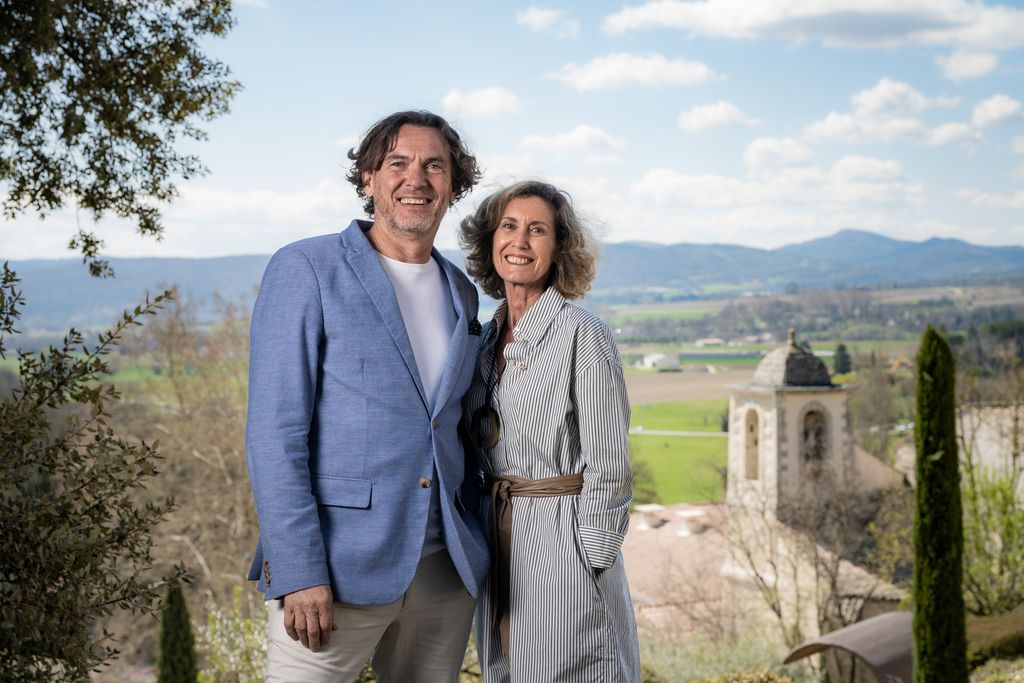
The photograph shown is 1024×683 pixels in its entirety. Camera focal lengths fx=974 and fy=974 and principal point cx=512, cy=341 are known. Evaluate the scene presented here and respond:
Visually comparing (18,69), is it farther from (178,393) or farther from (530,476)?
(178,393)

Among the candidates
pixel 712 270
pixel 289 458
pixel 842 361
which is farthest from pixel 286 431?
pixel 712 270

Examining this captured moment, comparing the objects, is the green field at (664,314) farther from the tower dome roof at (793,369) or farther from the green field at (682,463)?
the tower dome roof at (793,369)

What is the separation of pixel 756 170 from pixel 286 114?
2667cm

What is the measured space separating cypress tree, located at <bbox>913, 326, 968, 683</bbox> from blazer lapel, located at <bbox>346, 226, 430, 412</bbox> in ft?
27.8

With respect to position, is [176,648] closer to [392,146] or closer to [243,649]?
[243,649]

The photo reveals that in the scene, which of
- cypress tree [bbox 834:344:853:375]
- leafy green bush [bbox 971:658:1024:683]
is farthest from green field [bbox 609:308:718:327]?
leafy green bush [bbox 971:658:1024:683]

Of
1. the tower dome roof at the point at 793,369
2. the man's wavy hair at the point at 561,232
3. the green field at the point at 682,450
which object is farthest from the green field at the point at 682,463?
the man's wavy hair at the point at 561,232

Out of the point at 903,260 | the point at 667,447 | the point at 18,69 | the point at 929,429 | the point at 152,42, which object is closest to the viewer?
the point at 18,69

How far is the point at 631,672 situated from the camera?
250 cm

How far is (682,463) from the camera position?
32.3m

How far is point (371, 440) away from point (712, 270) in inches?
1863

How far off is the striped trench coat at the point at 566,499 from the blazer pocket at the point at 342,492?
0.43m

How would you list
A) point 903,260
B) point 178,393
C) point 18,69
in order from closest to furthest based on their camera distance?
1. point 18,69
2. point 178,393
3. point 903,260

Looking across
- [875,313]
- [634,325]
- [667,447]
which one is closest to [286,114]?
[634,325]
